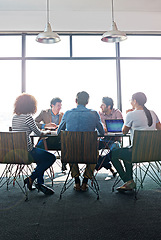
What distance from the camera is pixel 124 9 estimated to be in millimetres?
5746

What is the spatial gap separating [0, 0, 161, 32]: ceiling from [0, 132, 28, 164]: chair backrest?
4.20 metres

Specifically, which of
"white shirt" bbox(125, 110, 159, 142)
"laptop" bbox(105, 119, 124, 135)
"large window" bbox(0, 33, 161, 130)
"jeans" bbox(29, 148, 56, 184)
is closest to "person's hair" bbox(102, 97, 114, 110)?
"laptop" bbox(105, 119, 124, 135)

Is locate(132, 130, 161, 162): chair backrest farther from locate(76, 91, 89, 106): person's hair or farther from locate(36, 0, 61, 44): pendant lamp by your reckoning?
locate(36, 0, 61, 44): pendant lamp

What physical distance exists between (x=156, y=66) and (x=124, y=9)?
1817 mm

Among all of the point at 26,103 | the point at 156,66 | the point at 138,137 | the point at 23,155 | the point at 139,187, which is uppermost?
the point at 156,66

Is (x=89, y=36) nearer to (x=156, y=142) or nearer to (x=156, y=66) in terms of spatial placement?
(x=156, y=66)

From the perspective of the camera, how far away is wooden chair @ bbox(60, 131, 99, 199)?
96.9 inches

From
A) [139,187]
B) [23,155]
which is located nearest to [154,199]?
[139,187]

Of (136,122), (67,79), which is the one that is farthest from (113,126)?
(67,79)

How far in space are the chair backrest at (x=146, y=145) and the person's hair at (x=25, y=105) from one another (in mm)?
1302

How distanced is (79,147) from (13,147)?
0.76 m

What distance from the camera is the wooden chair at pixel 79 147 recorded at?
96.9 inches

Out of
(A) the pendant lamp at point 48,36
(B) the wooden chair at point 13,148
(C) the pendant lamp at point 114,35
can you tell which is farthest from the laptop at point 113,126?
(A) the pendant lamp at point 48,36

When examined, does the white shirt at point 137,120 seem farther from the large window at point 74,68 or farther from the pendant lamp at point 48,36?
the large window at point 74,68
